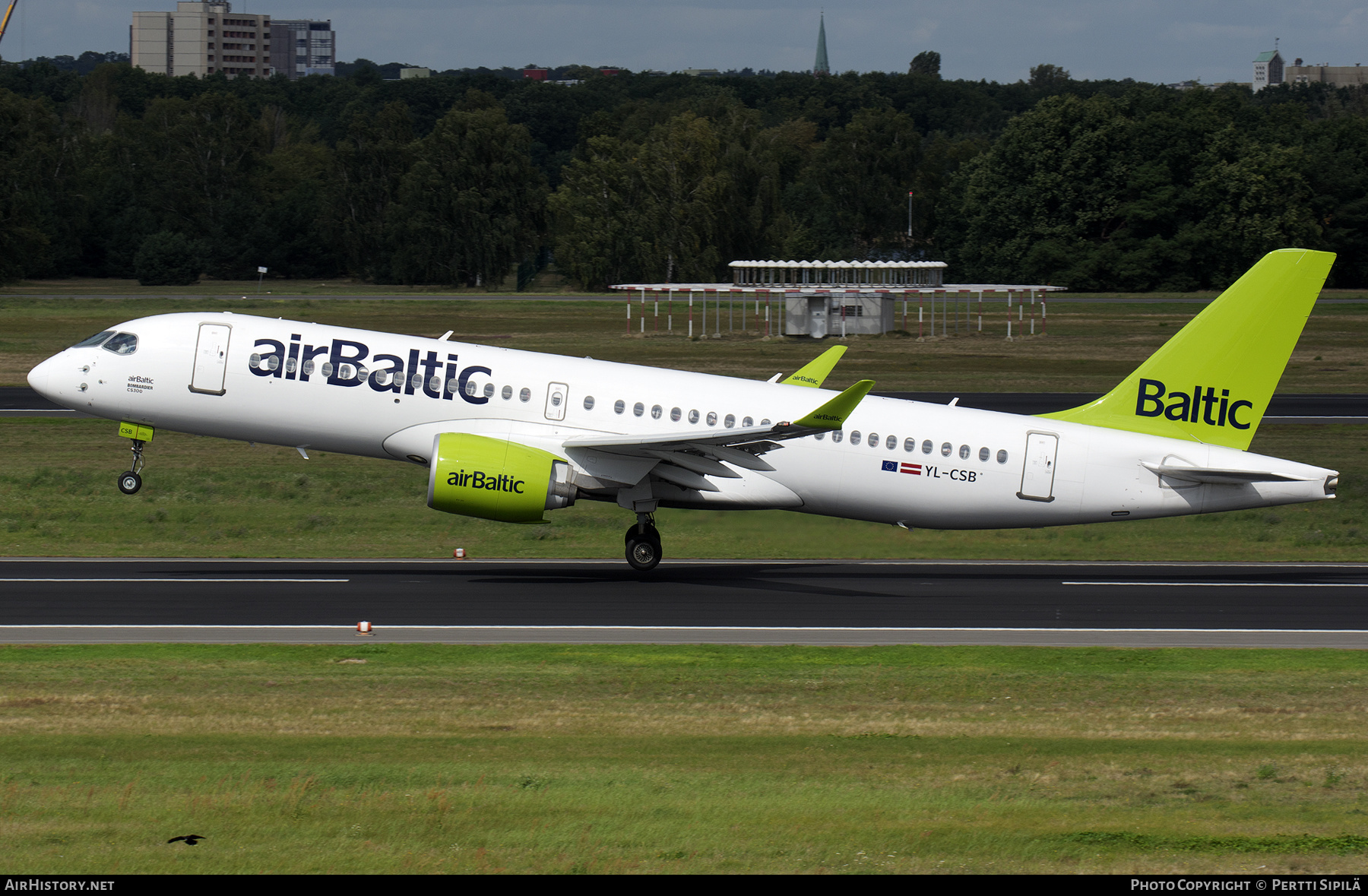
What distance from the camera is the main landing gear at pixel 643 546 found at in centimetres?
2848

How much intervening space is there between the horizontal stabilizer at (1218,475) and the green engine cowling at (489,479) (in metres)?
12.2

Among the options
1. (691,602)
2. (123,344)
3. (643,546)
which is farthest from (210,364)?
(691,602)

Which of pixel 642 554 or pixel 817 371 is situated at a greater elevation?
pixel 817 371

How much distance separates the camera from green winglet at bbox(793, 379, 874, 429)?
78.7 feet

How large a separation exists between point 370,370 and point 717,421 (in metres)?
6.86

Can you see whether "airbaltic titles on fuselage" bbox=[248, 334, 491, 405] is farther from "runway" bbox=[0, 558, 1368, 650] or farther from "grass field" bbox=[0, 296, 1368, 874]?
"grass field" bbox=[0, 296, 1368, 874]

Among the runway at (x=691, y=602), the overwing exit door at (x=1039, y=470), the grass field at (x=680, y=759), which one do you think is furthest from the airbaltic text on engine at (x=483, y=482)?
the overwing exit door at (x=1039, y=470)

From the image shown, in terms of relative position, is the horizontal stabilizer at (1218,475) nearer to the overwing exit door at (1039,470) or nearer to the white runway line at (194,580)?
the overwing exit door at (1039,470)

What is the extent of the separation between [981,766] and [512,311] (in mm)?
95587

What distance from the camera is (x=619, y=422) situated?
2781 centimetres

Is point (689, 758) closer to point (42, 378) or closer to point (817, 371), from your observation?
point (817, 371)

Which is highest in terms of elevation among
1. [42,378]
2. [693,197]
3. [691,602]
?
[693,197]

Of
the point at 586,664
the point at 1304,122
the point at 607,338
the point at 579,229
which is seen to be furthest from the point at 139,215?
the point at 586,664

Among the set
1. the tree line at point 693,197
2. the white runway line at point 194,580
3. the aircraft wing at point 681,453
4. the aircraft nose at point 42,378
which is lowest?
the white runway line at point 194,580
